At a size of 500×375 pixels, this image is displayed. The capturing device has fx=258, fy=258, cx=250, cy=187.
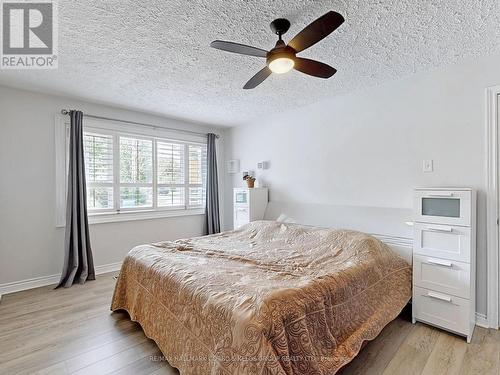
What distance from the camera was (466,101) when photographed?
2.40 metres

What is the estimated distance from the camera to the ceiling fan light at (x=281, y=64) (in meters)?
1.78

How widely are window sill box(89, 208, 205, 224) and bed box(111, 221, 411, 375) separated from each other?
1.51 meters

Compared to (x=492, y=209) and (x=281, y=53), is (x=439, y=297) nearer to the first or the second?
(x=492, y=209)

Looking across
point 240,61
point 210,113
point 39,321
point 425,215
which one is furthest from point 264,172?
point 39,321

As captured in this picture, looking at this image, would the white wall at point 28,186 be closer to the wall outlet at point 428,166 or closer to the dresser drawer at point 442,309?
the dresser drawer at point 442,309

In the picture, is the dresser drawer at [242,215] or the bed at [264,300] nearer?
the bed at [264,300]

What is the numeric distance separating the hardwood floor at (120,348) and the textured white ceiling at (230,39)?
2426 mm

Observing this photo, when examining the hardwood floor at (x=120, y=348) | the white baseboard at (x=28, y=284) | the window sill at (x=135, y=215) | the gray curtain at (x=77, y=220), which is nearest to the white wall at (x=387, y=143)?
the hardwood floor at (x=120, y=348)

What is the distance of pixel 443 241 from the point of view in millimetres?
2256

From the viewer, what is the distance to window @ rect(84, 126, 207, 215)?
12.1ft

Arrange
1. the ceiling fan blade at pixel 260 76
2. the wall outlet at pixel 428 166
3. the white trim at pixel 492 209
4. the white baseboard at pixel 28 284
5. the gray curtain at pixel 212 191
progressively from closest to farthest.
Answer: the ceiling fan blade at pixel 260 76
the white trim at pixel 492 209
the wall outlet at pixel 428 166
the white baseboard at pixel 28 284
the gray curtain at pixel 212 191

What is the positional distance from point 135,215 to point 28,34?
2584 mm

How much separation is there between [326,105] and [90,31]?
2.72 metres

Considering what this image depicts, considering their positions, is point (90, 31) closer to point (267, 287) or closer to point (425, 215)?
point (267, 287)
